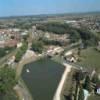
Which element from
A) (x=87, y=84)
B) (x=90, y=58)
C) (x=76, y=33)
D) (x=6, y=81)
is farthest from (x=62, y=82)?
(x=76, y=33)

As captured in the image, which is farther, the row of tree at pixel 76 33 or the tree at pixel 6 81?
the row of tree at pixel 76 33

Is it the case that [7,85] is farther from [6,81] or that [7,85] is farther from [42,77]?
[42,77]

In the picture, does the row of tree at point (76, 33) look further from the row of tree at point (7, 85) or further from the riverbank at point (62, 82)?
the row of tree at point (7, 85)

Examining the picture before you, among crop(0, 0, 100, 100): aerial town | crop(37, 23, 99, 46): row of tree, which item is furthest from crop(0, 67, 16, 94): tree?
crop(37, 23, 99, 46): row of tree

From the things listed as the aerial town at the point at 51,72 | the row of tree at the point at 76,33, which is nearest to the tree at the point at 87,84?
the aerial town at the point at 51,72

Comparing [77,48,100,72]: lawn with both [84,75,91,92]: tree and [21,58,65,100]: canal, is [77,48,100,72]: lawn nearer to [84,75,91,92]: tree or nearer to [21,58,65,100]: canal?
[21,58,65,100]: canal

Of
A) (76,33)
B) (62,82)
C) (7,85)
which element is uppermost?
(7,85)
